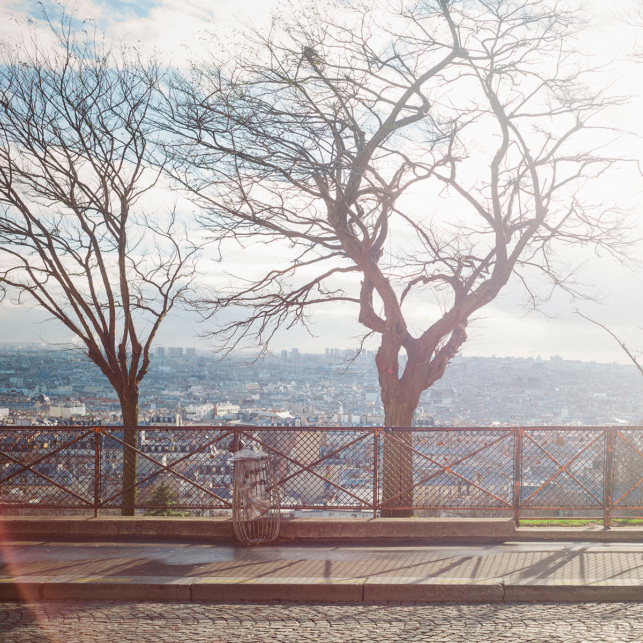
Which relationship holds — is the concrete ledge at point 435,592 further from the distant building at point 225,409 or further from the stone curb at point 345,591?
the distant building at point 225,409

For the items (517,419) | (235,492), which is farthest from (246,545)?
(517,419)

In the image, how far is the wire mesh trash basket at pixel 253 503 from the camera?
316 inches

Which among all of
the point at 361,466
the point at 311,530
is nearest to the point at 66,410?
the point at 361,466

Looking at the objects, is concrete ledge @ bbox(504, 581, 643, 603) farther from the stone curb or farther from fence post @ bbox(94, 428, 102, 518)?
fence post @ bbox(94, 428, 102, 518)

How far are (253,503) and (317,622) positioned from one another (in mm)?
2442

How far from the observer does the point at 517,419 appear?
20484 millimetres

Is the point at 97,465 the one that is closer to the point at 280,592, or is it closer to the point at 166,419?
the point at 280,592

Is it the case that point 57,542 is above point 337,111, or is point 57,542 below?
below

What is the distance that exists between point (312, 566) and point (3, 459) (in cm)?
445

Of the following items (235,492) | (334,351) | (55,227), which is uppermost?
(55,227)

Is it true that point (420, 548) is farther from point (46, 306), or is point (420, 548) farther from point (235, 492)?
point (46, 306)

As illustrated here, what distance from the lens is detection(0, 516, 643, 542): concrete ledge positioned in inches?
327

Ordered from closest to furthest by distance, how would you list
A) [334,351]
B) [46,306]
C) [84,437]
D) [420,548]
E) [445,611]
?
[445,611], [420,548], [84,437], [46,306], [334,351]

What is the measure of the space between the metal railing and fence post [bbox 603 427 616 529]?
1 cm
